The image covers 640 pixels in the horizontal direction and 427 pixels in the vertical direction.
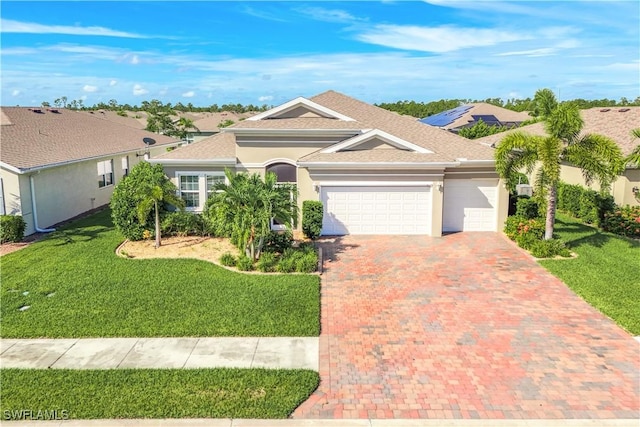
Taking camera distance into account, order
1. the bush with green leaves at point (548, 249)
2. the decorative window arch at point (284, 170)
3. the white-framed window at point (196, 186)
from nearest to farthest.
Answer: the bush with green leaves at point (548, 249) < the white-framed window at point (196, 186) < the decorative window arch at point (284, 170)

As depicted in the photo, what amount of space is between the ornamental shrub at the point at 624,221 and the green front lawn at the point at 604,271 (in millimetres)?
463

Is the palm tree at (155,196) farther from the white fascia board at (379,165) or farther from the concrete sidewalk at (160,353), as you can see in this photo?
the concrete sidewalk at (160,353)

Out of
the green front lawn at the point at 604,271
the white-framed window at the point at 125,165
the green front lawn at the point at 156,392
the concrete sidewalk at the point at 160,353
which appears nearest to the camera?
the green front lawn at the point at 156,392

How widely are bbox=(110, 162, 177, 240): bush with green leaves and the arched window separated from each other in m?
4.40

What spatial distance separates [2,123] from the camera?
22734 mm

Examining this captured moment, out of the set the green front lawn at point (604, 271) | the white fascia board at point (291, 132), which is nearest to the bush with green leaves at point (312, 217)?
the white fascia board at point (291, 132)

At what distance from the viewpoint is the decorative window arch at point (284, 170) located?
20.1m

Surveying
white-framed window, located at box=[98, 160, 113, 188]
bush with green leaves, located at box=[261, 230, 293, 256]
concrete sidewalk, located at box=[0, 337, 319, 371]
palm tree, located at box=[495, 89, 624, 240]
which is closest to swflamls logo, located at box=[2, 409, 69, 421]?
concrete sidewalk, located at box=[0, 337, 319, 371]

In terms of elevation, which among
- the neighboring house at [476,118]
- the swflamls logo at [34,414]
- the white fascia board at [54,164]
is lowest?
the swflamls logo at [34,414]

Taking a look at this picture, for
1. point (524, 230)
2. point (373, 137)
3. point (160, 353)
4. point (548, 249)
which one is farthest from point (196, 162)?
point (548, 249)

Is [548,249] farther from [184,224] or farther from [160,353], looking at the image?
[184,224]

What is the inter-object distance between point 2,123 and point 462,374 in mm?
23485

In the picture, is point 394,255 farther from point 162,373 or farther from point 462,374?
point 162,373

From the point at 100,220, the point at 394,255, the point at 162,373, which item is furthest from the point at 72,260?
the point at 394,255
